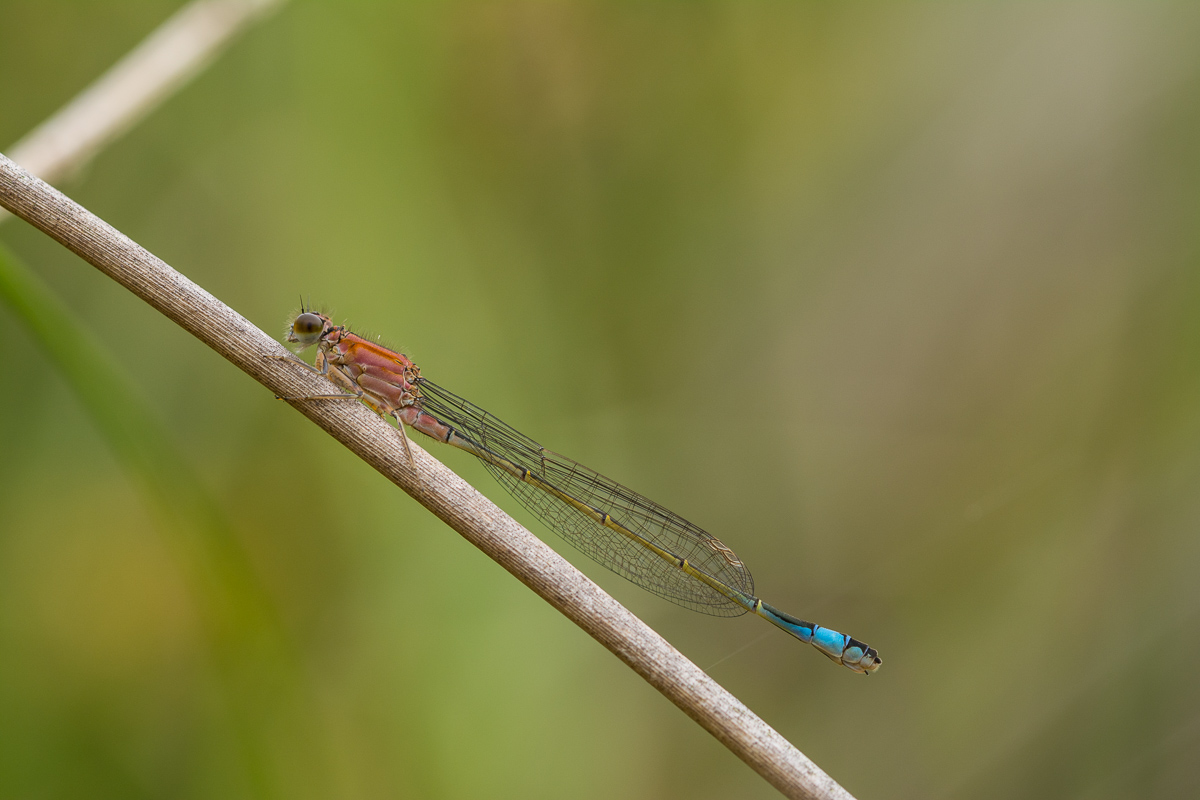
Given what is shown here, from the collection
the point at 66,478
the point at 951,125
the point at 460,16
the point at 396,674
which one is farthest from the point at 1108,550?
the point at 66,478

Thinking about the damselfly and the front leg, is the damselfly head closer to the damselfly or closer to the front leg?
the front leg

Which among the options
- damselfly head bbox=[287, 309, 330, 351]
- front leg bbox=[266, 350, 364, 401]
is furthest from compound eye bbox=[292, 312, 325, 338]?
front leg bbox=[266, 350, 364, 401]

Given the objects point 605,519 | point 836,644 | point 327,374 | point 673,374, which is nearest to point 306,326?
point 327,374

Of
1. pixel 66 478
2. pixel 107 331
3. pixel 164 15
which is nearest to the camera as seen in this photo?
pixel 66 478

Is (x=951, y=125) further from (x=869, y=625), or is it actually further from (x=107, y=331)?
(x=107, y=331)

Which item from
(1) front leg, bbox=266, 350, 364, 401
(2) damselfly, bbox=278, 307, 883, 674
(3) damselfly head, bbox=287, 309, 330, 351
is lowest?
(1) front leg, bbox=266, 350, 364, 401

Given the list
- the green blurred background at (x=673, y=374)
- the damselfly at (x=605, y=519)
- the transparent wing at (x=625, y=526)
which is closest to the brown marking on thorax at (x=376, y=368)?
the damselfly at (x=605, y=519)
